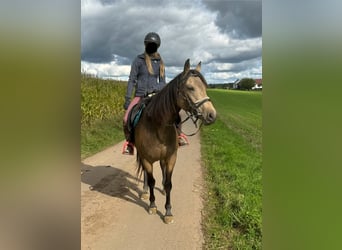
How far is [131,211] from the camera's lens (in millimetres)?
4559

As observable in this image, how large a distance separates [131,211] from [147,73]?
2.24 meters

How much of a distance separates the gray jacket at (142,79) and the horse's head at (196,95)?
1.36m

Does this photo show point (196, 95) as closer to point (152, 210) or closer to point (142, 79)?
point (142, 79)

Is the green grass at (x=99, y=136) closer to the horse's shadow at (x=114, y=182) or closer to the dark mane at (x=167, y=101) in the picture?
the horse's shadow at (x=114, y=182)

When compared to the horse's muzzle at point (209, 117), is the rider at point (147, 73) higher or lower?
higher

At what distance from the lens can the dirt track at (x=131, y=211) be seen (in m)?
3.64

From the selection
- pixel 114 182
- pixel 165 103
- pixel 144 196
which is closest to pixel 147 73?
pixel 165 103

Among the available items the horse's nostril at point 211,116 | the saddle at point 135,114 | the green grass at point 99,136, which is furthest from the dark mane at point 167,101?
the green grass at point 99,136
